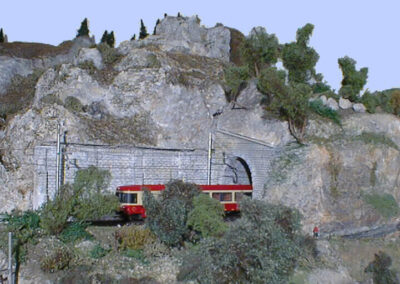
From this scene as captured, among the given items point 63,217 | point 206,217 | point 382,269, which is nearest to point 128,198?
point 63,217

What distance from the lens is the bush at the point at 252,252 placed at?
14.9 m

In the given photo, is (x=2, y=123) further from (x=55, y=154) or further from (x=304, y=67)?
(x=304, y=67)

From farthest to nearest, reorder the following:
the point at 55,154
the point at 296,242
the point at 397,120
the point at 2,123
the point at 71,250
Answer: the point at 397,120 < the point at 2,123 < the point at 55,154 < the point at 71,250 < the point at 296,242

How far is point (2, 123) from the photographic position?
29328 millimetres

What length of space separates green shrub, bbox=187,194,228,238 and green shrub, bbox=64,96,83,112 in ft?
35.9

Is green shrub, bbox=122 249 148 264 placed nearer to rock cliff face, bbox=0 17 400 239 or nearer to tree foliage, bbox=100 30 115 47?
rock cliff face, bbox=0 17 400 239

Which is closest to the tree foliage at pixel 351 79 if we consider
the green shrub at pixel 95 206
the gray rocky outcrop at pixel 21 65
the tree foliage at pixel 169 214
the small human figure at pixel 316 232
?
the small human figure at pixel 316 232

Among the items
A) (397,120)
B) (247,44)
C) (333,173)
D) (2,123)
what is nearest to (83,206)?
(2,123)

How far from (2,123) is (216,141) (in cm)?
1352

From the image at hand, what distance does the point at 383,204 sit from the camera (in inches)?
1102

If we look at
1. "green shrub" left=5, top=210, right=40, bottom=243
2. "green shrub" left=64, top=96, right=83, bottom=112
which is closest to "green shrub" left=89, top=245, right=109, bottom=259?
"green shrub" left=5, top=210, right=40, bottom=243

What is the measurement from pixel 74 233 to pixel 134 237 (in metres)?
2.87

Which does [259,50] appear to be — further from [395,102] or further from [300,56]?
[395,102]

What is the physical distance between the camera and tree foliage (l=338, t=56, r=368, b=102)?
32.8 meters
